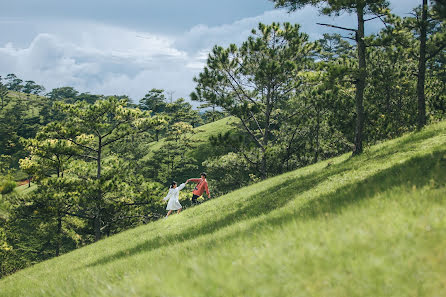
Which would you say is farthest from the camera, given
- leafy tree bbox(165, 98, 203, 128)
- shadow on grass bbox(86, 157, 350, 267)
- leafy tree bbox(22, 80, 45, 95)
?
leafy tree bbox(22, 80, 45, 95)

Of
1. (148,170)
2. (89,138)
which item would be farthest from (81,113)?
(148,170)

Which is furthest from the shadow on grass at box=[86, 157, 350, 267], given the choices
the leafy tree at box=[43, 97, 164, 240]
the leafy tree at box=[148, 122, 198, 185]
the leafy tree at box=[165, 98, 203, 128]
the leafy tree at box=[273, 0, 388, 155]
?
the leafy tree at box=[165, 98, 203, 128]

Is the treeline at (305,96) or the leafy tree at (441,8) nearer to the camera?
the leafy tree at (441,8)

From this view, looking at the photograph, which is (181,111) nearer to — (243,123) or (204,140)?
(204,140)

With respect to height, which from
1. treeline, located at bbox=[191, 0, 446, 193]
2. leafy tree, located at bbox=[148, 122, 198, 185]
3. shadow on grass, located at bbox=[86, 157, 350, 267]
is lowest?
leafy tree, located at bbox=[148, 122, 198, 185]

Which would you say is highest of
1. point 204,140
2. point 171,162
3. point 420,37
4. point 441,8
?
point 420,37

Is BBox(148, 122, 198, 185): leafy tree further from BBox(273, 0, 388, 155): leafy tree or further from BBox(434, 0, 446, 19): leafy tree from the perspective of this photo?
BBox(434, 0, 446, 19): leafy tree

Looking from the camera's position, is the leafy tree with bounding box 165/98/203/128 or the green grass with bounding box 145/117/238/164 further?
the leafy tree with bounding box 165/98/203/128

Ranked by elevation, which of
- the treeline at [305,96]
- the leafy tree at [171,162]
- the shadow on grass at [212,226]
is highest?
the treeline at [305,96]

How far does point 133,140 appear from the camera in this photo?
6631cm

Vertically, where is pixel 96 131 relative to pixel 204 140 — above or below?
above

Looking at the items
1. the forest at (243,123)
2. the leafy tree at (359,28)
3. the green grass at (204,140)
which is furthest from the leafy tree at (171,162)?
the leafy tree at (359,28)

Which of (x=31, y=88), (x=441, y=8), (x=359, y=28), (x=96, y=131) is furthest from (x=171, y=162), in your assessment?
(x=31, y=88)

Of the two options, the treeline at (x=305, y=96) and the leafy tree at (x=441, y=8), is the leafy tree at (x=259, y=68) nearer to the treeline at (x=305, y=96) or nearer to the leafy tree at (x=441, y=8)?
the treeline at (x=305, y=96)
